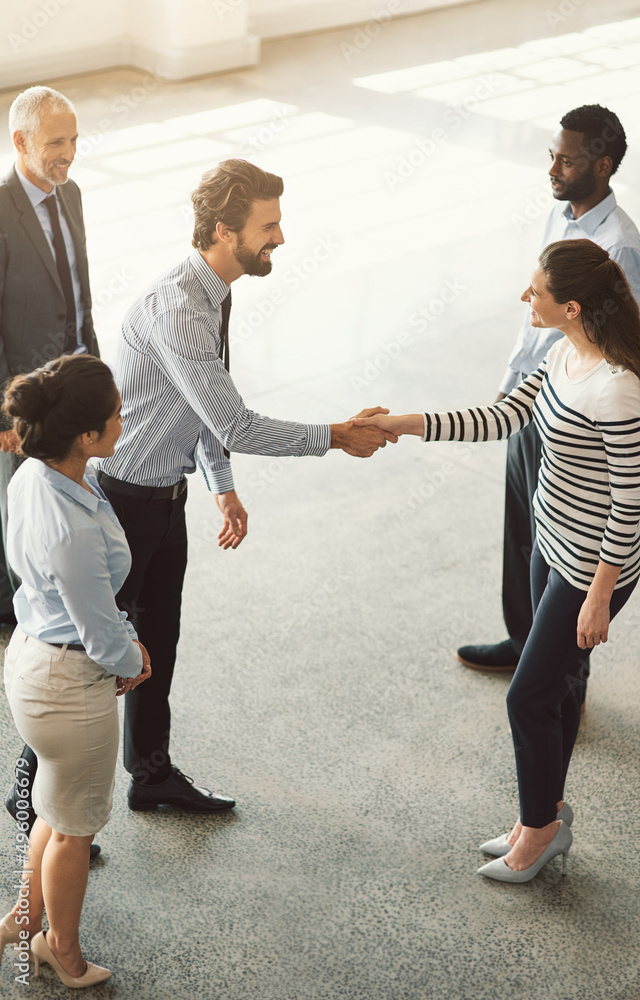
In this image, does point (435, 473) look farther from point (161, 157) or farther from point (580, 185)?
point (161, 157)

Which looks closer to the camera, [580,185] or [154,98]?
[580,185]

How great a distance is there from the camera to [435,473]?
506 centimetres

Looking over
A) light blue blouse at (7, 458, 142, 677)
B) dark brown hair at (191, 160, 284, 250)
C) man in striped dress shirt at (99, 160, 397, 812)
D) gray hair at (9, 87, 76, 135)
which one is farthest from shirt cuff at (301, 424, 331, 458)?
gray hair at (9, 87, 76, 135)

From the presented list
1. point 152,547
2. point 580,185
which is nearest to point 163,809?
point 152,547

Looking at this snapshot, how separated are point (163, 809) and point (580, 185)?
233 cm

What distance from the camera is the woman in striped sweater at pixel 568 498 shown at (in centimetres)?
251

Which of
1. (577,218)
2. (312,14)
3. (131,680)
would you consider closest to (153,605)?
(131,680)

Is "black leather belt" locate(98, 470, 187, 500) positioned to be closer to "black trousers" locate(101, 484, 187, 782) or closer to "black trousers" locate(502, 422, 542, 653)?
"black trousers" locate(101, 484, 187, 782)

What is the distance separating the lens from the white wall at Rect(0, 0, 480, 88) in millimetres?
9906

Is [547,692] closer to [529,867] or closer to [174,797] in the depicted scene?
[529,867]

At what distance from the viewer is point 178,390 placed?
8.94 feet

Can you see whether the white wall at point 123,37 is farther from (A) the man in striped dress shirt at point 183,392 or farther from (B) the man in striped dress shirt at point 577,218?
(A) the man in striped dress shirt at point 183,392

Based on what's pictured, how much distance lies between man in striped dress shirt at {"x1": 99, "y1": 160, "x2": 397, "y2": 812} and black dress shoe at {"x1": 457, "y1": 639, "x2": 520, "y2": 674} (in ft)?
3.87

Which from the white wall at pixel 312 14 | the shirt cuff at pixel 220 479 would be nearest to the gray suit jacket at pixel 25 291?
the shirt cuff at pixel 220 479
